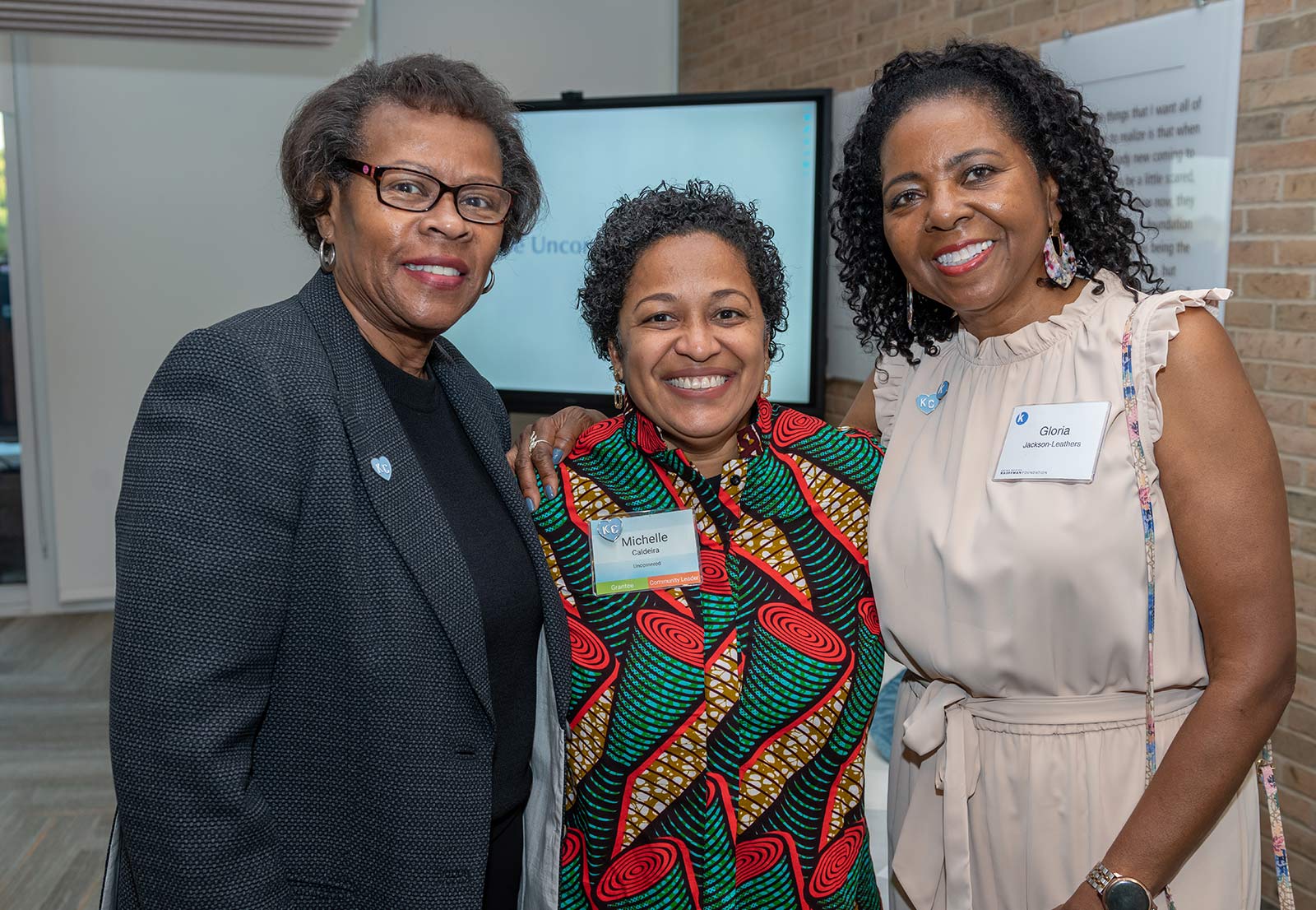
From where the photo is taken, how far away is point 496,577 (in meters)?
1.52

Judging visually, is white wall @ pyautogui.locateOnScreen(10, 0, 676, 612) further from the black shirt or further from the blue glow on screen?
the black shirt

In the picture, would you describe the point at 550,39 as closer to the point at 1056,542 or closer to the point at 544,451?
the point at 544,451

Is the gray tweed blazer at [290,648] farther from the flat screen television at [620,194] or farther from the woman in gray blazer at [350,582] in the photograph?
the flat screen television at [620,194]

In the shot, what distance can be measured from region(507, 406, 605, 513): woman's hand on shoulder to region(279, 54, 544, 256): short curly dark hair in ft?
1.65

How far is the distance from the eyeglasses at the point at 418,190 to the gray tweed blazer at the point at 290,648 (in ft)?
0.59

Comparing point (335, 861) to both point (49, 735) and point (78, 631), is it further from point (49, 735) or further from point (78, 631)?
point (78, 631)

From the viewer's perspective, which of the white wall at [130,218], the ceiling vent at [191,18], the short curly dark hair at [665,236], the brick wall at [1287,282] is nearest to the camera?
the short curly dark hair at [665,236]

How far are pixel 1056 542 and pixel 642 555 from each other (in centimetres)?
62

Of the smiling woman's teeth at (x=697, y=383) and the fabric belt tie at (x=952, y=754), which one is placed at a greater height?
the smiling woman's teeth at (x=697, y=383)

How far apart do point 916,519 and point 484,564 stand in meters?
0.69

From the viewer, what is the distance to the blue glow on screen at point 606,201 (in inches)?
179

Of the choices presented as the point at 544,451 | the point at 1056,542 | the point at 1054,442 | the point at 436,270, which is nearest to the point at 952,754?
the point at 1056,542

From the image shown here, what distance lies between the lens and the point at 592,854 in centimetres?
161

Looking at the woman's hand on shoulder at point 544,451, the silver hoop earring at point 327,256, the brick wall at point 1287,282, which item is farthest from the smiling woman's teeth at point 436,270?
the brick wall at point 1287,282
